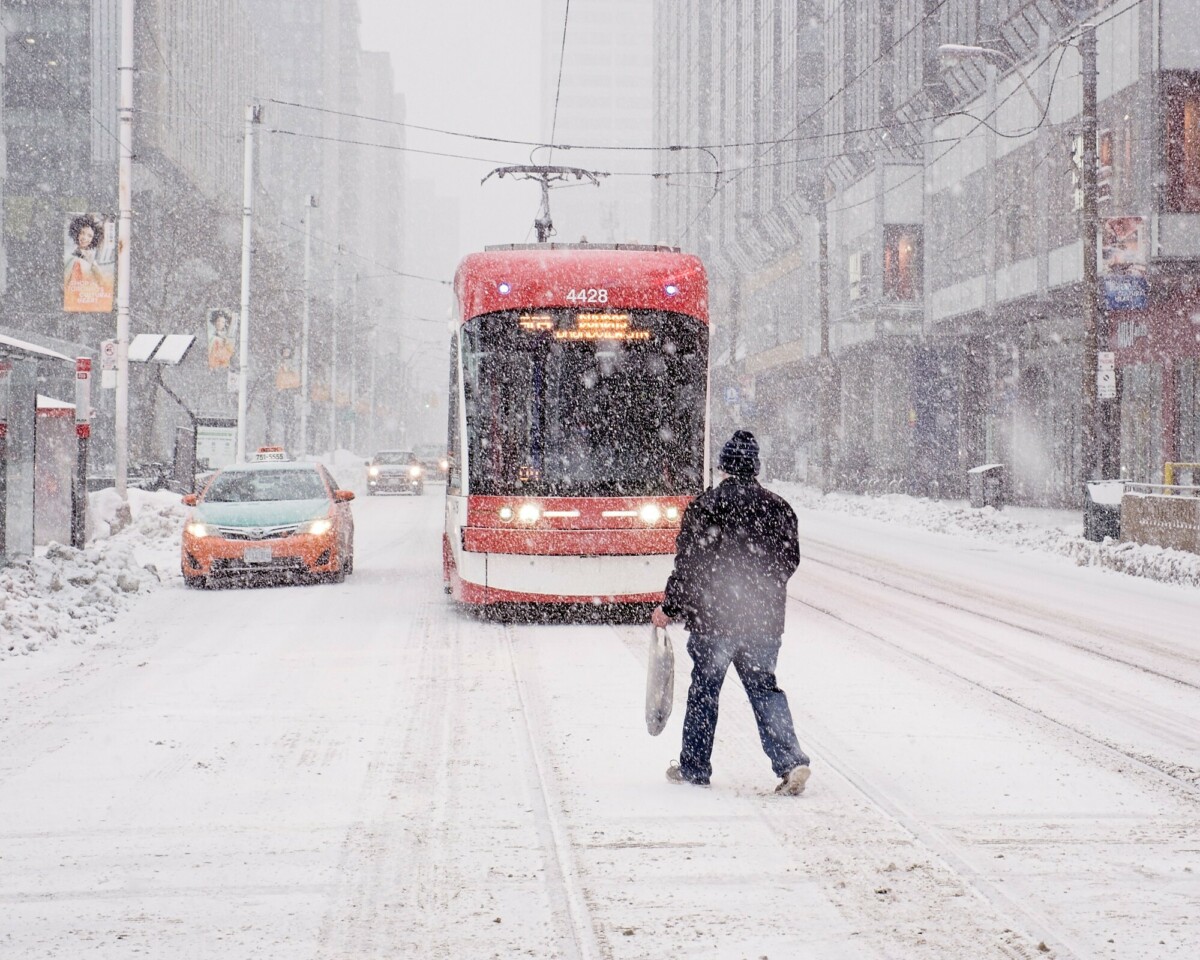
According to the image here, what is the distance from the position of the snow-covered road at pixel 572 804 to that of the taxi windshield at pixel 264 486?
5.38 meters

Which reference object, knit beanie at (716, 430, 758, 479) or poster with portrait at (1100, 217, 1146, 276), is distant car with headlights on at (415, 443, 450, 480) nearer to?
poster with portrait at (1100, 217, 1146, 276)

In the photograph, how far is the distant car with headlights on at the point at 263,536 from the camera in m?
16.7

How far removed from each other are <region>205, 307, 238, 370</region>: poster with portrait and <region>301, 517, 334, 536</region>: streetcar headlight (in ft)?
79.2

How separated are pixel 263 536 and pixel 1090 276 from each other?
592 inches

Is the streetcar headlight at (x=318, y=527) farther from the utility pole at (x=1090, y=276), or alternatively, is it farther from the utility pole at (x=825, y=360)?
the utility pole at (x=825, y=360)

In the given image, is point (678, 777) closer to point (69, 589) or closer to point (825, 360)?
point (69, 589)

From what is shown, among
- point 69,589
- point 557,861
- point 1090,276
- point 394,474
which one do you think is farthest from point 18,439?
point 394,474

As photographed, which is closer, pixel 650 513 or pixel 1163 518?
pixel 650 513

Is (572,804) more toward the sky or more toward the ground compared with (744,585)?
more toward the ground

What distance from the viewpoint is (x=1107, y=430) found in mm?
25281

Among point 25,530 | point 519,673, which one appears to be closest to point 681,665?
point 519,673

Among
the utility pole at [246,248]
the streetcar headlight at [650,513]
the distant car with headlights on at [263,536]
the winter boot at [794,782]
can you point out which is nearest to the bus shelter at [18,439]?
the distant car with headlights on at [263,536]

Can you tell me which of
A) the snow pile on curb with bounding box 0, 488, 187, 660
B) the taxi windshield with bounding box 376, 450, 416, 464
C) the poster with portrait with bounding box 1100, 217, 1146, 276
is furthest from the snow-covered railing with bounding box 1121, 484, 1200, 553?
the taxi windshield with bounding box 376, 450, 416, 464

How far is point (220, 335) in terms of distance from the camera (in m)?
40.3
